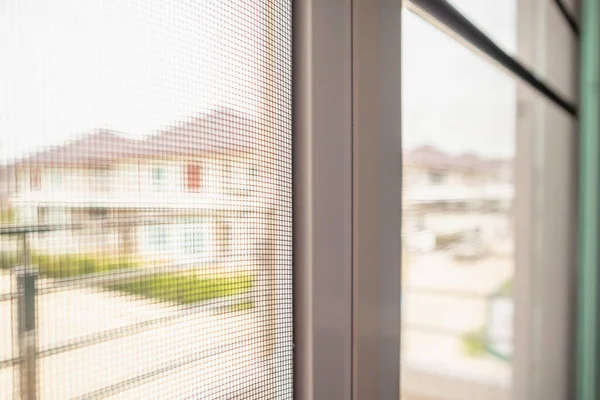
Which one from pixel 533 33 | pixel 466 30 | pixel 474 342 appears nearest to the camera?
pixel 466 30

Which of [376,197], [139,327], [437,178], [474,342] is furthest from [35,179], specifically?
[474,342]

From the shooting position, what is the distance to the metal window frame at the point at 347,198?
45 centimetres

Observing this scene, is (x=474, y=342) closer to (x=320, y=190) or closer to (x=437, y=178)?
(x=437, y=178)

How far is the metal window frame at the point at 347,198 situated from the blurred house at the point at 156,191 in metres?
0.07

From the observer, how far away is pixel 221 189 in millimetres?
363

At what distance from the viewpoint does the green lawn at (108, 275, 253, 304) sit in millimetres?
303

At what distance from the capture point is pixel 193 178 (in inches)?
13.2

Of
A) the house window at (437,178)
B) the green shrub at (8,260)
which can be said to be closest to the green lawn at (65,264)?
the green shrub at (8,260)

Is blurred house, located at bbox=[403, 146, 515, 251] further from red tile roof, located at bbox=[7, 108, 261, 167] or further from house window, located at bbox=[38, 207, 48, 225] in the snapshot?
house window, located at bbox=[38, 207, 48, 225]

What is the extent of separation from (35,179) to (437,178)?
0.64 meters

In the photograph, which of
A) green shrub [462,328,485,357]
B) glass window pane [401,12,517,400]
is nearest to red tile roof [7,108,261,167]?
glass window pane [401,12,517,400]

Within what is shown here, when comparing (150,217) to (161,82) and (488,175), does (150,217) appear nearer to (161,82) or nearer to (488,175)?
(161,82)

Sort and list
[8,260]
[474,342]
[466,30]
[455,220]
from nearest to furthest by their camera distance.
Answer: [8,260] → [466,30] → [455,220] → [474,342]

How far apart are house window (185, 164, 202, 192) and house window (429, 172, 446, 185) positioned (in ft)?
1.64
